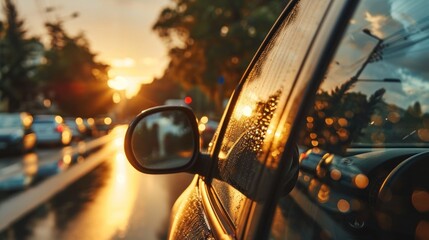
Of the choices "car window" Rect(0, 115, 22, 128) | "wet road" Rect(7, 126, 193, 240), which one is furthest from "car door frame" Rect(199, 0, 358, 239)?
"car window" Rect(0, 115, 22, 128)

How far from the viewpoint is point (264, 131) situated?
5.94 feet

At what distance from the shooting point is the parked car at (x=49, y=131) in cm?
3000

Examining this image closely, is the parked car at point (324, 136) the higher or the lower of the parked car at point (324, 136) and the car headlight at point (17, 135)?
the higher

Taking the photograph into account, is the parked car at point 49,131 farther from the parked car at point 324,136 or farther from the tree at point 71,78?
the tree at point 71,78

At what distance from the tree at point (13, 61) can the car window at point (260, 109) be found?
65.9 metres

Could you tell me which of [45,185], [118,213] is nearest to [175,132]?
[45,185]

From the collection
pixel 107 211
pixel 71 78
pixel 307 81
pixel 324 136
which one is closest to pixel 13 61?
pixel 71 78

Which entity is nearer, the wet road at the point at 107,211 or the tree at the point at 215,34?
the wet road at the point at 107,211

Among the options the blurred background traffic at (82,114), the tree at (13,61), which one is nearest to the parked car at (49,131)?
the blurred background traffic at (82,114)

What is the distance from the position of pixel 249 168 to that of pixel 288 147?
458 mm

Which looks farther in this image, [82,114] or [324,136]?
[82,114]

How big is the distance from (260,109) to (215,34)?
29710 millimetres

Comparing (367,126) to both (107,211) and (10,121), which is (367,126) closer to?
(107,211)

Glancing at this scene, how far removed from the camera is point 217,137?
2688 millimetres
